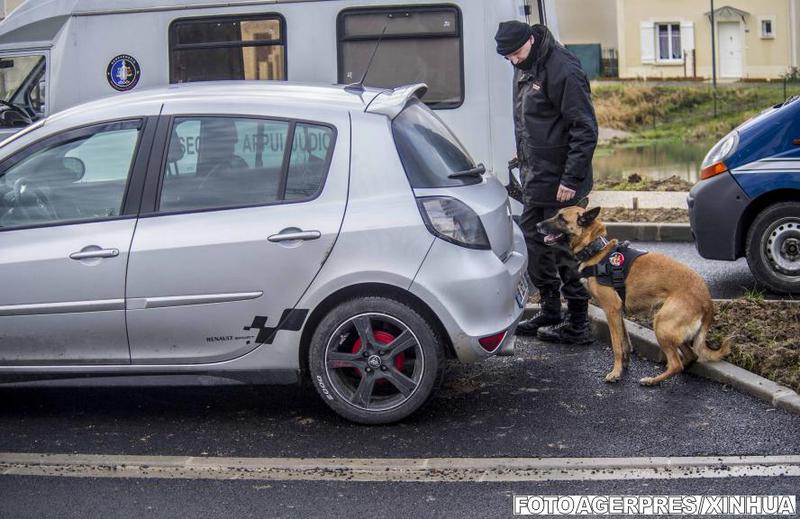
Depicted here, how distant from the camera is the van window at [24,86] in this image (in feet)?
35.7

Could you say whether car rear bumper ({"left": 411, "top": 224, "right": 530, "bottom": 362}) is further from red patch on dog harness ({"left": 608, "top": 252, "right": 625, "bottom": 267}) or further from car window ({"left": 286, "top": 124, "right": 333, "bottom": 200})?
red patch on dog harness ({"left": 608, "top": 252, "right": 625, "bottom": 267})

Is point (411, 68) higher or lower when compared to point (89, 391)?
higher

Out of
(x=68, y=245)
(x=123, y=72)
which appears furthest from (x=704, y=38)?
(x=68, y=245)

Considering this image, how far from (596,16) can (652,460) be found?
4576cm

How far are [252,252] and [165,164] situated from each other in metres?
0.67

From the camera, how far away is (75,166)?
245 inches

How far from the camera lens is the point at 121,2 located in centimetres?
1078

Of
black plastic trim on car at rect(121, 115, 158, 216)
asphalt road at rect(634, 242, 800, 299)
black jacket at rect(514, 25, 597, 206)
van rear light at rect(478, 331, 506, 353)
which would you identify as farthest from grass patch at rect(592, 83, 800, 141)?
black plastic trim on car at rect(121, 115, 158, 216)

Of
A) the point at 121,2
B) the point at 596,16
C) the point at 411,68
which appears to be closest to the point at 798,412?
the point at 411,68

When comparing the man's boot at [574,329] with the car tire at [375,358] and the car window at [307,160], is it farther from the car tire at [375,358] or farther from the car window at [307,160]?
the car window at [307,160]

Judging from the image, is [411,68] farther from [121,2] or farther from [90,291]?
[90,291]

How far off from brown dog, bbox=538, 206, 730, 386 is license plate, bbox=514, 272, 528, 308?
1.43 ft

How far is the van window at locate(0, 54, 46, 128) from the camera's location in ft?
35.7

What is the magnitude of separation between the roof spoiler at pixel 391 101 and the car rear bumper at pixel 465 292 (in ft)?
2.44
